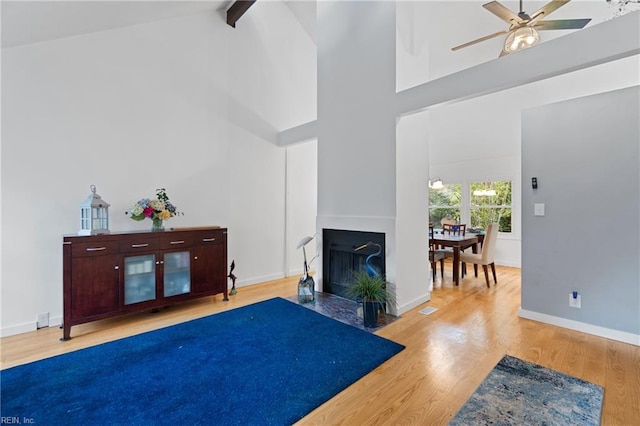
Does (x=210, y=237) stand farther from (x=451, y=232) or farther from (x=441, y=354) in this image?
(x=451, y=232)

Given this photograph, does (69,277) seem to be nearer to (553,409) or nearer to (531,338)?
(553,409)

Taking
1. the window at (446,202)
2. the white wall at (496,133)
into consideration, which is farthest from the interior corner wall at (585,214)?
the window at (446,202)

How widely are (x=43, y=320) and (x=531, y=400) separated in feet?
14.3

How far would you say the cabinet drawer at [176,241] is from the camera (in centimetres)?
329

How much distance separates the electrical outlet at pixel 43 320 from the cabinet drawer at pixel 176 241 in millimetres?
1262

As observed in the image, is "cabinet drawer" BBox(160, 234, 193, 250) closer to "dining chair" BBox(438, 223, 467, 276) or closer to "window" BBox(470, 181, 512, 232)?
"dining chair" BBox(438, 223, 467, 276)

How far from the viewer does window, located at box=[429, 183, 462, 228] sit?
6918 millimetres

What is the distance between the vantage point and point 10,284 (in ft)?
9.10

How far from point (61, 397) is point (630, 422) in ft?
11.5

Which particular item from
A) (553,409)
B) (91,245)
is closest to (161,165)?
(91,245)

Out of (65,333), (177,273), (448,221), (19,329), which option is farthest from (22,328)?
(448,221)

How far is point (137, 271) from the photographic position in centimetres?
314

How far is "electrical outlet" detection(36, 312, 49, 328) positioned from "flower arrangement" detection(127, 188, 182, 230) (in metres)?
1.26

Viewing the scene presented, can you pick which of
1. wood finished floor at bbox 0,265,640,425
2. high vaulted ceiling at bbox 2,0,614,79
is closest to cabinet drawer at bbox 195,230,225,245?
wood finished floor at bbox 0,265,640,425
